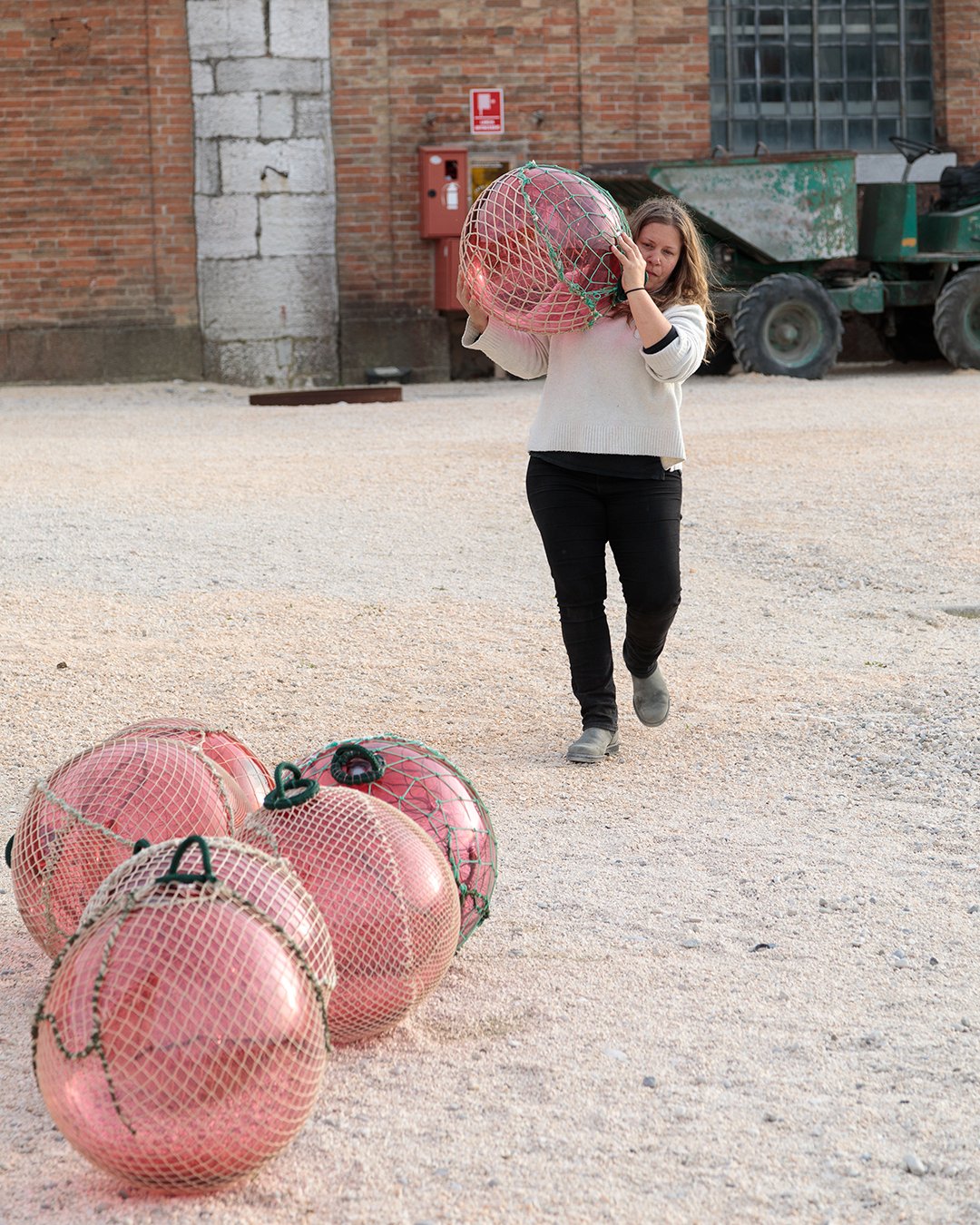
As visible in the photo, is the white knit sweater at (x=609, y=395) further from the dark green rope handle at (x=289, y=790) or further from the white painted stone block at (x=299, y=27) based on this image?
the white painted stone block at (x=299, y=27)

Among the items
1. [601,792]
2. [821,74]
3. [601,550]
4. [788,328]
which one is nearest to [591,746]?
[601,792]

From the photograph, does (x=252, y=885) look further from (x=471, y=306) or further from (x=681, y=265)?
(x=681, y=265)

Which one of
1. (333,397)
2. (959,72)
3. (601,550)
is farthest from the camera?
(959,72)

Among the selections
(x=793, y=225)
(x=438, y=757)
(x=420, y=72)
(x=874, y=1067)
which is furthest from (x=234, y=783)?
(x=420, y=72)

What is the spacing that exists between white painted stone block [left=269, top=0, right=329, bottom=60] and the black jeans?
13371 mm

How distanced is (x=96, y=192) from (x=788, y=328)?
7256 mm

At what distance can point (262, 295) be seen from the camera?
17.2 metres

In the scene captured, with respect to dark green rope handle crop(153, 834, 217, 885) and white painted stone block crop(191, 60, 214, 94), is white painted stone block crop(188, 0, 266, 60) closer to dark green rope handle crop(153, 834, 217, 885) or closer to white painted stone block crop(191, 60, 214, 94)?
white painted stone block crop(191, 60, 214, 94)

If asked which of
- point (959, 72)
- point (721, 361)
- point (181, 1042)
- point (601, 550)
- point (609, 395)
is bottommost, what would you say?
point (181, 1042)

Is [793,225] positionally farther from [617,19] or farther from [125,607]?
[125,607]

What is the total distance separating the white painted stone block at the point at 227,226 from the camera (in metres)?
17.0

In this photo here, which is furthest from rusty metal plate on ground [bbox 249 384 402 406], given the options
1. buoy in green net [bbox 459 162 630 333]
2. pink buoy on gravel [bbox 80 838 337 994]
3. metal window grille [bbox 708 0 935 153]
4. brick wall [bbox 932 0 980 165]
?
pink buoy on gravel [bbox 80 838 337 994]

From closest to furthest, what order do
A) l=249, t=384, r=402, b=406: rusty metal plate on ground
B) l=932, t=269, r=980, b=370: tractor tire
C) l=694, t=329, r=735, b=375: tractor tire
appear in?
l=249, t=384, r=402, b=406: rusty metal plate on ground, l=932, t=269, r=980, b=370: tractor tire, l=694, t=329, r=735, b=375: tractor tire

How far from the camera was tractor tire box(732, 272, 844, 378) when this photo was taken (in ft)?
51.8
